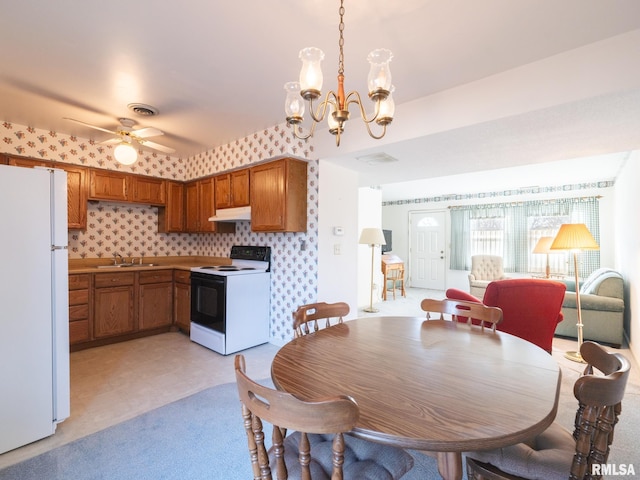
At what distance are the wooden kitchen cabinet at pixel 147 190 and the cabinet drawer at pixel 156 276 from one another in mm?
1061

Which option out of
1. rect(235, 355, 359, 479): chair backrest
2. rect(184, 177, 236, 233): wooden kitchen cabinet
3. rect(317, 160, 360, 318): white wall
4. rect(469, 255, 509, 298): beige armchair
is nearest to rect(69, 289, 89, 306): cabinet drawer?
rect(184, 177, 236, 233): wooden kitchen cabinet

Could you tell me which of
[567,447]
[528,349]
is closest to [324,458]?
[567,447]

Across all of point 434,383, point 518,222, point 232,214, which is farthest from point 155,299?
point 518,222

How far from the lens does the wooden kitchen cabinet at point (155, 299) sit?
3815 millimetres

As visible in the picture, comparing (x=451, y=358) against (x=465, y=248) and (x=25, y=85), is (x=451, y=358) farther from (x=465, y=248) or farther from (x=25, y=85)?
(x=465, y=248)

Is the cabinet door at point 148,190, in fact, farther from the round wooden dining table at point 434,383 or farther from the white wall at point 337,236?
the round wooden dining table at point 434,383

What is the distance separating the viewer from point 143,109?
283 centimetres

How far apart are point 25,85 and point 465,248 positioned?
26.1 ft

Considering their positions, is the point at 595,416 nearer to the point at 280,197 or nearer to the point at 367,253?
the point at 280,197

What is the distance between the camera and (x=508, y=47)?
1.88m

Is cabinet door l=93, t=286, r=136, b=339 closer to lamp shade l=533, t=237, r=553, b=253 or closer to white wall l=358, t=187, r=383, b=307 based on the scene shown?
white wall l=358, t=187, r=383, b=307

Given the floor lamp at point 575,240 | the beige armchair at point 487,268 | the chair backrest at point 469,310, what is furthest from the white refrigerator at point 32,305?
the beige armchair at point 487,268

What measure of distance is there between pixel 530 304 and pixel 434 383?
2.02 metres

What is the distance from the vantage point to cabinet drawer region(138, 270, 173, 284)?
3832 mm
